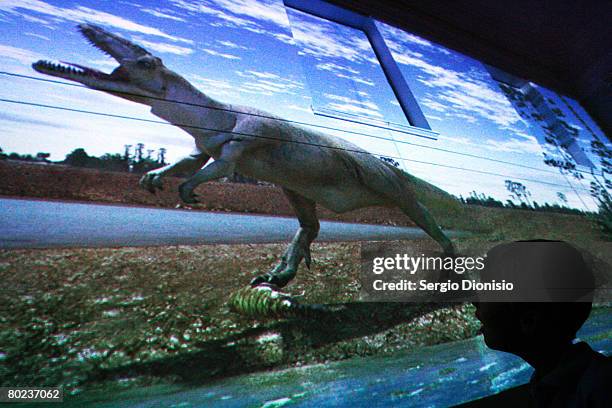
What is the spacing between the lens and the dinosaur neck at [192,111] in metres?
1.92

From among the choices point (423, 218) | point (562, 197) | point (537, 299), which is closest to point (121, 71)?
point (537, 299)

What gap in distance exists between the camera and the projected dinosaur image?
72.4 inches

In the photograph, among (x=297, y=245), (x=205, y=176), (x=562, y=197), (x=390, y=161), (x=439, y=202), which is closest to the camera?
(x=205, y=176)

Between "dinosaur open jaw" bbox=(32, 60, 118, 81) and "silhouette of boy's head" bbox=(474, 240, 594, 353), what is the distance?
1.74m

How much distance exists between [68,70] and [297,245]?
4.46 feet

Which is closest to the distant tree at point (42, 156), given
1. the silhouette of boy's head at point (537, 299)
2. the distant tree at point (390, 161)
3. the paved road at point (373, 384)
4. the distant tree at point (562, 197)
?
the paved road at point (373, 384)

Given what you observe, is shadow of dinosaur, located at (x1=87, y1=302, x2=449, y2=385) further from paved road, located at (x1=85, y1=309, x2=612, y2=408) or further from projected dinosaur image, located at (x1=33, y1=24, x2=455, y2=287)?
projected dinosaur image, located at (x1=33, y1=24, x2=455, y2=287)

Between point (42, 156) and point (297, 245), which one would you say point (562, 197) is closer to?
point (297, 245)

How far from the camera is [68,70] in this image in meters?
1.72

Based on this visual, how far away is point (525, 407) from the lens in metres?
2.47

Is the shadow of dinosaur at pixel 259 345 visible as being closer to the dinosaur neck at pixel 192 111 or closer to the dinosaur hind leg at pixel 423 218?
the dinosaur hind leg at pixel 423 218

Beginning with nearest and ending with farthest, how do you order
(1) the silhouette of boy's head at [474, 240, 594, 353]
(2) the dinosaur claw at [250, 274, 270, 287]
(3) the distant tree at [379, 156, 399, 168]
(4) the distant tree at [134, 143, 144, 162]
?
(1) the silhouette of boy's head at [474, 240, 594, 353], (4) the distant tree at [134, 143, 144, 162], (2) the dinosaur claw at [250, 274, 270, 287], (3) the distant tree at [379, 156, 399, 168]

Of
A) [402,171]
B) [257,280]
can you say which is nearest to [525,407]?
[402,171]

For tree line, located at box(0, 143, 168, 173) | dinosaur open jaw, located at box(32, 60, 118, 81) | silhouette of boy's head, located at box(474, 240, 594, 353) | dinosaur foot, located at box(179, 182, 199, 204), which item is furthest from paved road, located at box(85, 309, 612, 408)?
dinosaur open jaw, located at box(32, 60, 118, 81)
